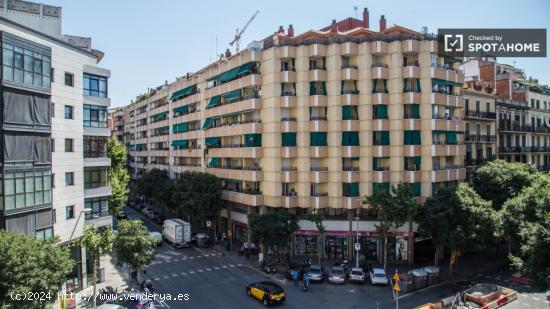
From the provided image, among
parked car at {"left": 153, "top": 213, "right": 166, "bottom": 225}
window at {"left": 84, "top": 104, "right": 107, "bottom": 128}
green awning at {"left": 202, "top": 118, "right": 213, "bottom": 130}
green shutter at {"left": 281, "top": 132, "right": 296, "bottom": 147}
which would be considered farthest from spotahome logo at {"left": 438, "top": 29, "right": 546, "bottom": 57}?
parked car at {"left": 153, "top": 213, "right": 166, "bottom": 225}

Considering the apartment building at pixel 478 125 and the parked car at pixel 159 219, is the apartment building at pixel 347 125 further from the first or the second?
the parked car at pixel 159 219

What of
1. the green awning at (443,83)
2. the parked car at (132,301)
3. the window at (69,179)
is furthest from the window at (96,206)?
the green awning at (443,83)

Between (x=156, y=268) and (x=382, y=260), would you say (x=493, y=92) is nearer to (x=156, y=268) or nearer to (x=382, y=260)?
(x=382, y=260)

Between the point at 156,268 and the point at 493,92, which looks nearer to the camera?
the point at 156,268

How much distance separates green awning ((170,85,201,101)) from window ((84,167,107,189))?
2820cm

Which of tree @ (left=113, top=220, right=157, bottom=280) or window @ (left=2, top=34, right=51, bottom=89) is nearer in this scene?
window @ (left=2, top=34, right=51, bottom=89)

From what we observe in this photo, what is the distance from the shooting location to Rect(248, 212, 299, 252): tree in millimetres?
39219

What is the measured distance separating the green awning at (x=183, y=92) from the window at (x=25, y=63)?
33.0m

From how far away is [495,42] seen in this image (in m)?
40.4

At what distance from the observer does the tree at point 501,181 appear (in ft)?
141

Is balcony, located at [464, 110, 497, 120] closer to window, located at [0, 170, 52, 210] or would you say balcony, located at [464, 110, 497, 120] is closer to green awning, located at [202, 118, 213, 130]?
green awning, located at [202, 118, 213, 130]

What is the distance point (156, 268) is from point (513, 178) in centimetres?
3916

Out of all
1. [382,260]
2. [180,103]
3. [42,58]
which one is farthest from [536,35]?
[180,103]

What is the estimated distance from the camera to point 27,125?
28.8m
